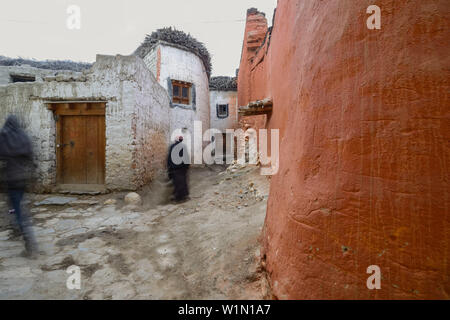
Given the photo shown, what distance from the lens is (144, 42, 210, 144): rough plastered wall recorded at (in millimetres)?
9633

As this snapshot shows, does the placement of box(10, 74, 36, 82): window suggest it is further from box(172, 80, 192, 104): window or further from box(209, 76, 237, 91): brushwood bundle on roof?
box(209, 76, 237, 91): brushwood bundle on roof

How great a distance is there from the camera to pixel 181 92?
1027cm

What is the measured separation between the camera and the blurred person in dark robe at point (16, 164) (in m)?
2.80

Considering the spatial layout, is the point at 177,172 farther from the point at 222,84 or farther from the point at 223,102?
the point at 222,84

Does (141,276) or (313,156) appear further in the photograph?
(141,276)

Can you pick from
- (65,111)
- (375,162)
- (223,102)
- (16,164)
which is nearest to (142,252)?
(16,164)

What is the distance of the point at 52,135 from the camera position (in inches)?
197

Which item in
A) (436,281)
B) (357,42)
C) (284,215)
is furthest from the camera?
(284,215)

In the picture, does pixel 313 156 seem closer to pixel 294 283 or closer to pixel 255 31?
pixel 294 283

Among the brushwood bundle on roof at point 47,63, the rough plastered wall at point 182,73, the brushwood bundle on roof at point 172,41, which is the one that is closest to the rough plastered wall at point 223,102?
the rough plastered wall at point 182,73

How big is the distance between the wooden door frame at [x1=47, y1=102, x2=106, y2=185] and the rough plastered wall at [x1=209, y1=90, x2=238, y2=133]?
10.2 m

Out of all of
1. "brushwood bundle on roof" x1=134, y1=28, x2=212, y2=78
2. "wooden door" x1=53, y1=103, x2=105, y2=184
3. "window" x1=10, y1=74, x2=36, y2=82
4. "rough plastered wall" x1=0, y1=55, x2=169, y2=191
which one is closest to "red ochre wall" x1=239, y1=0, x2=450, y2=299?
"rough plastered wall" x1=0, y1=55, x2=169, y2=191
